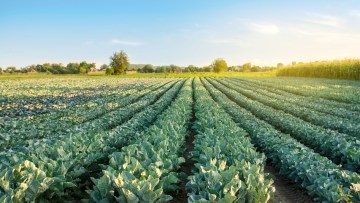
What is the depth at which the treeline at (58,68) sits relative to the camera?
12450 cm

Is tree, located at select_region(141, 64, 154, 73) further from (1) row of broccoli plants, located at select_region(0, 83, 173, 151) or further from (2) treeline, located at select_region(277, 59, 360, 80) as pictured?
(1) row of broccoli plants, located at select_region(0, 83, 173, 151)

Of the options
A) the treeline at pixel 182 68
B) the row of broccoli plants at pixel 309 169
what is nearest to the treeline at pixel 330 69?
the row of broccoli plants at pixel 309 169

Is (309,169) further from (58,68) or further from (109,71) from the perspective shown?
(58,68)

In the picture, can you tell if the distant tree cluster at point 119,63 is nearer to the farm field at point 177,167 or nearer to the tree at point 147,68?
the tree at point 147,68

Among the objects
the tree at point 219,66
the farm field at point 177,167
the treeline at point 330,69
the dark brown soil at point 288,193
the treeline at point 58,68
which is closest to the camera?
the farm field at point 177,167

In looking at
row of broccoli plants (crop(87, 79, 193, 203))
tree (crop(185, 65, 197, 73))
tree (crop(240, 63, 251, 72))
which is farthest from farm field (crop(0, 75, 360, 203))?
tree (crop(240, 63, 251, 72))

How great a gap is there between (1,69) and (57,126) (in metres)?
120

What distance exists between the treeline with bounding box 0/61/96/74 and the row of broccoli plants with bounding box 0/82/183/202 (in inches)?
4763

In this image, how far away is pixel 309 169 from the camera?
626 cm

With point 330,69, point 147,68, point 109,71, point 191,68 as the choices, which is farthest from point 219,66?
point 330,69

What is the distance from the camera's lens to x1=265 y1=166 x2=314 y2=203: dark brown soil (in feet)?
21.7

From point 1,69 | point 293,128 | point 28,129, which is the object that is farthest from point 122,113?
point 1,69

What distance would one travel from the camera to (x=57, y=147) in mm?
6500

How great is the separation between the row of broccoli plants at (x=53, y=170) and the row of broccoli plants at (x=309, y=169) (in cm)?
399
